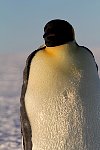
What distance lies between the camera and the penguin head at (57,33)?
4.33 m

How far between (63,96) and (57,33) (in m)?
0.45

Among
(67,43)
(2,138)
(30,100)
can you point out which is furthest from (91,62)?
(2,138)

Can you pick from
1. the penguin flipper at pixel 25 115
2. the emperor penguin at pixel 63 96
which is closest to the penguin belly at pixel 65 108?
the emperor penguin at pixel 63 96

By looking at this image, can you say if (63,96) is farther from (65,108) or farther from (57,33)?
(57,33)

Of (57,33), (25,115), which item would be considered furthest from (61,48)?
(25,115)

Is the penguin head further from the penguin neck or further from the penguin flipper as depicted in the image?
the penguin flipper

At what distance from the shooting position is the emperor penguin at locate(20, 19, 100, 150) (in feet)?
14.2

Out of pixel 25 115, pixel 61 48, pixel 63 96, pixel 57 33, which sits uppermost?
pixel 57 33

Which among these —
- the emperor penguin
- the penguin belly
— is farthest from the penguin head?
the penguin belly

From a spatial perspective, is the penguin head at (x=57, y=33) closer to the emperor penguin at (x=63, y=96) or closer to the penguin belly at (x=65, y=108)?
the emperor penguin at (x=63, y=96)

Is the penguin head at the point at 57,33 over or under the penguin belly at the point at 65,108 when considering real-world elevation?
over

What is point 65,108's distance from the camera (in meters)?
4.33

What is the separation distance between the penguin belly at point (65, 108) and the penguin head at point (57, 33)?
14cm

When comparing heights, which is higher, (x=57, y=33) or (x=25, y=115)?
(x=57, y=33)
